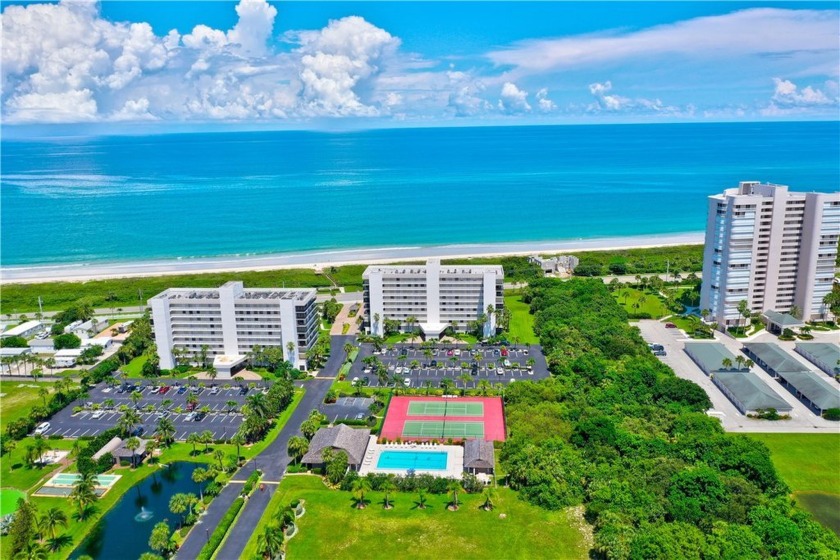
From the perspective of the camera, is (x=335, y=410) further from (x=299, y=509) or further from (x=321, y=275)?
(x=321, y=275)

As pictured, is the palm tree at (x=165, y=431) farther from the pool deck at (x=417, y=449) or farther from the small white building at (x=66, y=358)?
the small white building at (x=66, y=358)

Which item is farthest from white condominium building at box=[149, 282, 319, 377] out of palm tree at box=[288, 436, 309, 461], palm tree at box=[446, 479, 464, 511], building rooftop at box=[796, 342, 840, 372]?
building rooftop at box=[796, 342, 840, 372]

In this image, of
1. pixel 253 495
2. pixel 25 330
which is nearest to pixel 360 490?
pixel 253 495

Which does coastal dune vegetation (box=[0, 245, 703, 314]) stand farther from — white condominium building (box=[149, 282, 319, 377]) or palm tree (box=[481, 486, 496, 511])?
palm tree (box=[481, 486, 496, 511])

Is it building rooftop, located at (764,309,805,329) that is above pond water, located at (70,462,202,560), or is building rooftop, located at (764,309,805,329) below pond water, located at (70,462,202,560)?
above

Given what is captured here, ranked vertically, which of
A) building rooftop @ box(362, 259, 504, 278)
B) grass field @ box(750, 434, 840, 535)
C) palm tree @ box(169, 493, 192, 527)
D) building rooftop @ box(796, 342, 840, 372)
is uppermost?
A: building rooftop @ box(362, 259, 504, 278)

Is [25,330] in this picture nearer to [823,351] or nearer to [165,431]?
[165,431]
